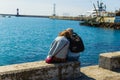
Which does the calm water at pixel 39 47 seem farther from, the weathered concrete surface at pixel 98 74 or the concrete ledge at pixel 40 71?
the concrete ledge at pixel 40 71

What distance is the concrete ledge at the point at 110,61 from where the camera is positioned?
851 centimetres

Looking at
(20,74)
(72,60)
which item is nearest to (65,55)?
(72,60)

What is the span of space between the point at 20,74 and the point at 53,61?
1.10m

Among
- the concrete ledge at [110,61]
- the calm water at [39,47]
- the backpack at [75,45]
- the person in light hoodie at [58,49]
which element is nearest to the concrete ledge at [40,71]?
the person in light hoodie at [58,49]

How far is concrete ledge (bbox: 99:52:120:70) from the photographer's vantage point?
27.9 feet

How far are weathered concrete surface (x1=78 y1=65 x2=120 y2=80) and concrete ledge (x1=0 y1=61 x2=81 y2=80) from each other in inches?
15.5

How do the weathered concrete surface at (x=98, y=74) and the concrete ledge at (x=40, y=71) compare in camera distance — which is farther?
the weathered concrete surface at (x=98, y=74)

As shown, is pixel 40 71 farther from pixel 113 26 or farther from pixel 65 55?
pixel 113 26

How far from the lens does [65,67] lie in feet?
23.7

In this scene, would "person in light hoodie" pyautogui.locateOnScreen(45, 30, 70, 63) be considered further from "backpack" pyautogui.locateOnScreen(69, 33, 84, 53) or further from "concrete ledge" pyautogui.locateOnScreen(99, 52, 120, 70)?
"concrete ledge" pyautogui.locateOnScreen(99, 52, 120, 70)

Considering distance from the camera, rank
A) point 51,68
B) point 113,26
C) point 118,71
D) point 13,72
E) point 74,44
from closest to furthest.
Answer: point 13,72
point 51,68
point 74,44
point 118,71
point 113,26

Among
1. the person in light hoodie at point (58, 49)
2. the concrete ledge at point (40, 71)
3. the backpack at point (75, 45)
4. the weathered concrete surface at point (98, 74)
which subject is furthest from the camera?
the weathered concrete surface at point (98, 74)

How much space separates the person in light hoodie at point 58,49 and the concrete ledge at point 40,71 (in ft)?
0.65

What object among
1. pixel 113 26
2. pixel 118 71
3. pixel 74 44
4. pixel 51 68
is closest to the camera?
pixel 51 68
